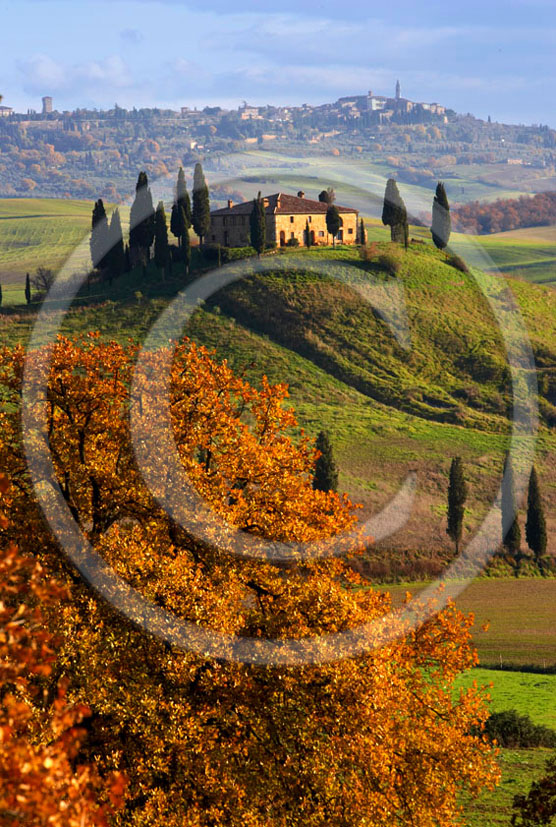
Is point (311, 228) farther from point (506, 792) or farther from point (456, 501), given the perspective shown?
point (506, 792)

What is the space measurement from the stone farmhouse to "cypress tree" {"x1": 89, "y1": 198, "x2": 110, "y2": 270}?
14.2 meters

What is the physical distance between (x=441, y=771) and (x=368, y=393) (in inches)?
3437

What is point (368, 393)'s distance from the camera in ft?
359

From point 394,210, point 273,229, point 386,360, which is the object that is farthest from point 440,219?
point 386,360

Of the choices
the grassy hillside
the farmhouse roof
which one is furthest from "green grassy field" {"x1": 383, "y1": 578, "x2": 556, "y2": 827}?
the farmhouse roof

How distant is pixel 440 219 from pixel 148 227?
1836 inches

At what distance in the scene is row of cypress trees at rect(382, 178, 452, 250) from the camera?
427ft

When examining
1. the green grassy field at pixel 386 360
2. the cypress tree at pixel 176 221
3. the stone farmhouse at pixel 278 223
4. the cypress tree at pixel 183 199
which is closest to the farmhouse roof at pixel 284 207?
the stone farmhouse at pixel 278 223

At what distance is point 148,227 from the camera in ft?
402

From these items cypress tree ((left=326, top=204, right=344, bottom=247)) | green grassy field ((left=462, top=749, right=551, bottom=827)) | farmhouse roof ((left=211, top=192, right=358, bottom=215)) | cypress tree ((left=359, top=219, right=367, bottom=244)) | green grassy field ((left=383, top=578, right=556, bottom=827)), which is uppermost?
farmhouse roof ((left=211, top=192, right=358, bottom=215))

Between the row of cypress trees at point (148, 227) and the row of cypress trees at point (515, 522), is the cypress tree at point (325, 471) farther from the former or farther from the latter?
the row of cypress trees at point (148, 227)

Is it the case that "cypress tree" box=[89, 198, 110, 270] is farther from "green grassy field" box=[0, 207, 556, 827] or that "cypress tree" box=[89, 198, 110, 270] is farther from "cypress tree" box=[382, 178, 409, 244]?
"cypress tree" box=[382, 178, 409, 244]

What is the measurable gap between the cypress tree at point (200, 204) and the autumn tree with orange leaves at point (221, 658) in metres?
97.1

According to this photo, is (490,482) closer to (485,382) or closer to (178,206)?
(485,382)
